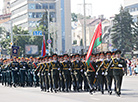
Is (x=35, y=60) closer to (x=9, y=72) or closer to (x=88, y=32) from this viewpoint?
(x=9, y=72)

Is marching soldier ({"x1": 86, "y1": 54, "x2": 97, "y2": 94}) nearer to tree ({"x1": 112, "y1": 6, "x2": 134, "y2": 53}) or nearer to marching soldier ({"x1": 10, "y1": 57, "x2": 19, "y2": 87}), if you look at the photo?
marching soldier ({"x1": 10, "y1": 57, "x2": 19, "y2": 87})

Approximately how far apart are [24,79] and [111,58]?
10726 millimetres

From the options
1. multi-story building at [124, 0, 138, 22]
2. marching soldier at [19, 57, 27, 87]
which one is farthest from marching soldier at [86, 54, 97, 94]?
multi-story building at [124, 0, 138, 22]

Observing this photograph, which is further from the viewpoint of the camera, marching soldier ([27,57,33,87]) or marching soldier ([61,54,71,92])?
marching soldier ([27,57,33,87])

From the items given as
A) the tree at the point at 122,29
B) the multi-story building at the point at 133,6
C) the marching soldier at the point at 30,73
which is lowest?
the marching soldier at the point at 30,73

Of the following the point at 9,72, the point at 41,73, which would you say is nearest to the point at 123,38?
the point at 9,72

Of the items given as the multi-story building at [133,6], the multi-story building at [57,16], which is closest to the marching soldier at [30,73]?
the multi-story building at [133,6]

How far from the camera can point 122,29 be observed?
83.8m

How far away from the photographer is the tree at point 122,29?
8281 centimetres

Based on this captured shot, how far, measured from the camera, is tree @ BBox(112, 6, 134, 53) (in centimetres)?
8281

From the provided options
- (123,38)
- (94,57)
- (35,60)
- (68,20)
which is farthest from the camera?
(68,20)

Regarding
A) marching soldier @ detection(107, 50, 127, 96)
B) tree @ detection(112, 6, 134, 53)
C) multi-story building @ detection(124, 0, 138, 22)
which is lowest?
marching soldier @ detection(107, 50, 127, 96)

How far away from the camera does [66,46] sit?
14075 centimetres

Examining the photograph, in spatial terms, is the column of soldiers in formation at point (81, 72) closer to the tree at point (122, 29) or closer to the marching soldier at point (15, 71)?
the marching soldier at point (15, 71)
